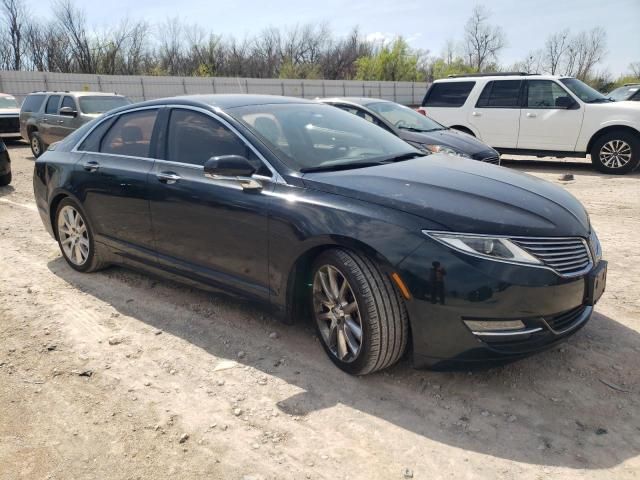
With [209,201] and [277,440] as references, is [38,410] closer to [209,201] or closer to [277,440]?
[277,440]

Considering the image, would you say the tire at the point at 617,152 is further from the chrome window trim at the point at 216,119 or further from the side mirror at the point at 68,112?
the side mirror at the point at 68,112

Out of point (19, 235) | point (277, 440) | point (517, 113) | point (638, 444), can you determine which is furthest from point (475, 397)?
point (517, 113)

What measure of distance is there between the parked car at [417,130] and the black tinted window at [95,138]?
429 cm

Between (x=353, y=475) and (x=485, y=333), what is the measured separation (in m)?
0.93

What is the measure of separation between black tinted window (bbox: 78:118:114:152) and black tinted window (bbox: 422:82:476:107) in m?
8.35

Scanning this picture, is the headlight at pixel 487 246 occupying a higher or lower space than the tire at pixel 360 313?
higher

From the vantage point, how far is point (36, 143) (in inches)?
546

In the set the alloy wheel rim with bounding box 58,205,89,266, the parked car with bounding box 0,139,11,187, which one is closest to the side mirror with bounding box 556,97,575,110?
the alloy wheel rim with bounding box 58,205,89,266

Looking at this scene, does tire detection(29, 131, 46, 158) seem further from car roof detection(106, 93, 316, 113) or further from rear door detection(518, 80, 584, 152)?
rear door detection(518, 80, 584, 152)

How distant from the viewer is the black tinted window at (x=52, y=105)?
42.5 feet

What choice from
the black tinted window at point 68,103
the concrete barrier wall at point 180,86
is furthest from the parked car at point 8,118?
the concrete barrier wall at point 180,86

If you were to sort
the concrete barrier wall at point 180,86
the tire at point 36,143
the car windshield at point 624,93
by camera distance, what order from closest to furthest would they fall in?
the car windshield at point 624,93 → the tire at point 36,143 → the concrete barrier wall at point 180,86

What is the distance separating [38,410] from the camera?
2.86 m

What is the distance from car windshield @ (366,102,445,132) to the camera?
28.6ft
